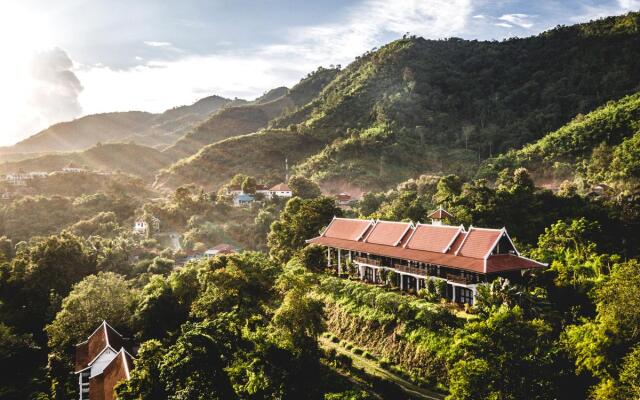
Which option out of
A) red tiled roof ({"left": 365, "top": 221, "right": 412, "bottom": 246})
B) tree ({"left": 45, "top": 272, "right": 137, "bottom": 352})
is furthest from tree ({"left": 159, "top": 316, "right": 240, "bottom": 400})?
red tiled roof ({"left": 365, "top": 221, "right": 412, "bottom": 246})

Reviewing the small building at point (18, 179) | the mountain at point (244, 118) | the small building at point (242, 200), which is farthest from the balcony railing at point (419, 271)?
the mountain at point (244, 118)

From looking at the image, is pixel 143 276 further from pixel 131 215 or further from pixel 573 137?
pixel 573 137

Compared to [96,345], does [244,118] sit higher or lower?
higher

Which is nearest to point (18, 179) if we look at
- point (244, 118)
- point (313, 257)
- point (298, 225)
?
point (244, 118)

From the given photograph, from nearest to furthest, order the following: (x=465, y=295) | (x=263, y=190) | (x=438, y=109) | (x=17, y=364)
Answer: (x=465, y=295), (x=17, y=364), (x=263, y=190), (x=438, y=109)

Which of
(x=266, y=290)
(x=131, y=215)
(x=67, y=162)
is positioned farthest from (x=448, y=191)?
(x=67, y=162)

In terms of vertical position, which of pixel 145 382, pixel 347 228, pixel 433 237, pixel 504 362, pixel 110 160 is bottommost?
pixel 145 382

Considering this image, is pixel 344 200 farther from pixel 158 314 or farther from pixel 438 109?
pixel 438 109

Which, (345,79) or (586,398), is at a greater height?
(345,79)
